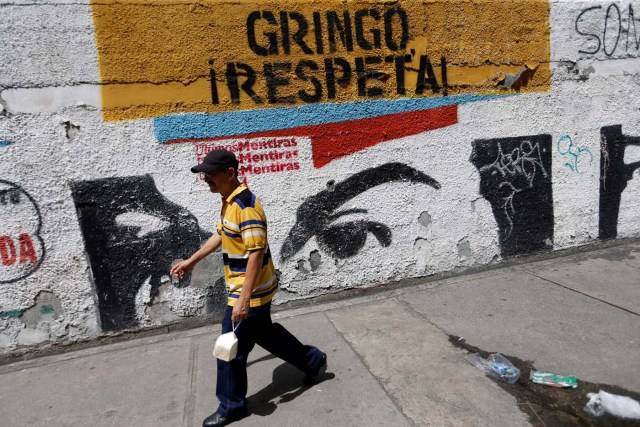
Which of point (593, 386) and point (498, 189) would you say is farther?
point (498, 189)

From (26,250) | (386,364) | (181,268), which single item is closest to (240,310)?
(181,268)

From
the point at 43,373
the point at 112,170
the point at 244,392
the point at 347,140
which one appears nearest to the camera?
the point at 244,392

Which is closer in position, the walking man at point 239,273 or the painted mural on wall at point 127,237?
the walking man at point 239,273

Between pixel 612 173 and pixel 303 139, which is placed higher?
pixel 303 139

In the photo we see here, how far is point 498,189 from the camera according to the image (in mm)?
4766

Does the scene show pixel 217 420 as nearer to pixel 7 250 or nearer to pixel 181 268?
pixel 181 268

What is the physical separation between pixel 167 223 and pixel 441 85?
9.51 ft

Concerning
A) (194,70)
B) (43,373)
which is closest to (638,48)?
(194,70)

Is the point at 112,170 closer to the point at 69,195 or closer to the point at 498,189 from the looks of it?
the point at 69,195

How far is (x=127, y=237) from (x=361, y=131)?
90.2 inches

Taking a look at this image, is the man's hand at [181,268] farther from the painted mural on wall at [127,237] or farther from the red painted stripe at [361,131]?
the red painted stripe at [361,131]

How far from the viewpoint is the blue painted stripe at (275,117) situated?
3.86 metres

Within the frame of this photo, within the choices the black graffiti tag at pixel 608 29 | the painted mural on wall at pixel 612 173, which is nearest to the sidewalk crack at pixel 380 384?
the painted mural on wall at pixel 612 173

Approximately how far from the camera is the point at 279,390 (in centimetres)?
299
